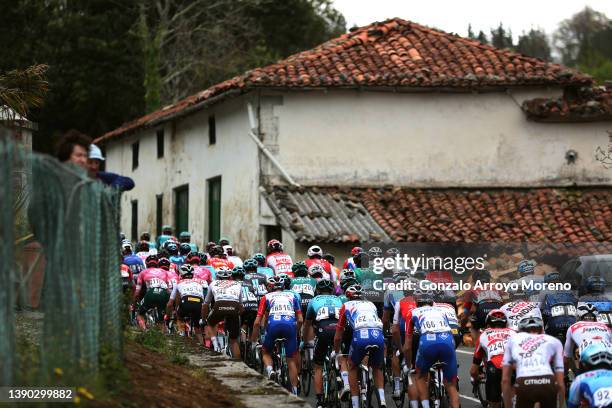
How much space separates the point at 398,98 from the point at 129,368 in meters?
22.9

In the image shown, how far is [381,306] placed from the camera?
69.6ft

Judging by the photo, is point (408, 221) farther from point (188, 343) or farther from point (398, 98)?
point (188, 343)

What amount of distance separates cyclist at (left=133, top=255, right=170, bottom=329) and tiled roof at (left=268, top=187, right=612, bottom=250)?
7.58 meters

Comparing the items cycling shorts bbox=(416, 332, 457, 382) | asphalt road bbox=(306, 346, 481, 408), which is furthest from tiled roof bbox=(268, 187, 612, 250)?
cycling shorts bbox=(416, 332, 457, 382)

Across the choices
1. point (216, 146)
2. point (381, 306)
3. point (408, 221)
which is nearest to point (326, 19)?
point (216, 146)

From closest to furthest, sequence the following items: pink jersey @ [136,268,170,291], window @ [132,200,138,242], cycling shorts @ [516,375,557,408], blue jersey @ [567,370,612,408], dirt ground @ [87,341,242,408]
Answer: dirt ground @ [87,341,242,408]
blue jersey @ [567,370,612,408]
cycling shorts @ [516,375,557,408]
pink jersey @ [136,268,170,291]
window @ [132,200,138,242]

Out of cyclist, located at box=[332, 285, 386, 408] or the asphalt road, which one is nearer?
cyclist, located at box=[332, 285, 386, 408]

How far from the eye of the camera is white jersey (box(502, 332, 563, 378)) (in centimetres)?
1245

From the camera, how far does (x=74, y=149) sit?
36.3ft

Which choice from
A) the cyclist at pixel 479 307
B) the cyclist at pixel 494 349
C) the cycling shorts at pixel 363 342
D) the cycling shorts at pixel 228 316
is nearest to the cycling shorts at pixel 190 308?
the cycling shorts at pixel 228 316

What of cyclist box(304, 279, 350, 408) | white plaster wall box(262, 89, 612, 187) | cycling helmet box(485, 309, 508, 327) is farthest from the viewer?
white plaster wall box(262, 89, 612, 187)

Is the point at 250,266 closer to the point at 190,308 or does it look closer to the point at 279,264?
the point at 190,308

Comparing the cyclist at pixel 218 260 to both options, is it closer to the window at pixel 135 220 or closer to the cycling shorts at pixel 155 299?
the cycling shorts at pixel 155 299

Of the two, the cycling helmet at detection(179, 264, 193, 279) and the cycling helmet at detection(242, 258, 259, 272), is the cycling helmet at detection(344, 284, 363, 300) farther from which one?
the cycling helmet at detection(179, 264, 193, 279)
